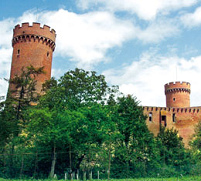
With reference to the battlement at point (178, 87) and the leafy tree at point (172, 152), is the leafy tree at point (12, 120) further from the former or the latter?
the battlement at point (178, 87)

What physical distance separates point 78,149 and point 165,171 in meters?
8.32

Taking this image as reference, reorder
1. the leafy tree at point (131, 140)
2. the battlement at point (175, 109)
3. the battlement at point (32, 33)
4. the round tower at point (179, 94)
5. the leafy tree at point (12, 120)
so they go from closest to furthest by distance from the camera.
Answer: the leafy tree at point (12, 120) < the leafy tree at point (131, 140) < the battlement at point (32, 33) < the battlement at point (175, 109) < the round tower at point (179, 94)

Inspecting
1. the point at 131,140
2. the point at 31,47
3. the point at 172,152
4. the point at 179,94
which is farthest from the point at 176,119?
the point at 31,47

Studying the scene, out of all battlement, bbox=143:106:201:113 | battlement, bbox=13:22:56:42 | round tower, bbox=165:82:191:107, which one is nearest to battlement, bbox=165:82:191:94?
round tower, bbox=165:82:191:107

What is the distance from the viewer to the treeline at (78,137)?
23.2 m

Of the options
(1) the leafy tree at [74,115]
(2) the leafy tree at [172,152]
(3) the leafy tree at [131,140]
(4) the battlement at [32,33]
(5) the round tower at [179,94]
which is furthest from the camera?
(5) the round tower at [179,94]

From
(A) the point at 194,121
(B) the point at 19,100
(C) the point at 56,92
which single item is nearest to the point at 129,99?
(C) the point at 56,92

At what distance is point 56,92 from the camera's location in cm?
2548

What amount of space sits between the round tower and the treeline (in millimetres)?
24280

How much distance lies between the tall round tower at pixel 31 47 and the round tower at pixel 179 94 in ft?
83.8

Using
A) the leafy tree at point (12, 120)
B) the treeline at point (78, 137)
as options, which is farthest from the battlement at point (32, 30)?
the leafy tree at point (12, 120)

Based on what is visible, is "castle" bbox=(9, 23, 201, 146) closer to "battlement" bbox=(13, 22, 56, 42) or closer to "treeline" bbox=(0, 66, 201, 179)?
"battlement" bbox=(13, 22, 56, 42)

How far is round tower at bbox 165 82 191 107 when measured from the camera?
54312 mm

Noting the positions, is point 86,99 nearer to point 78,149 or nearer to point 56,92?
point 56,92
